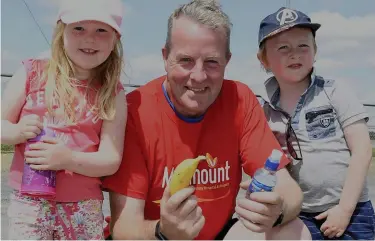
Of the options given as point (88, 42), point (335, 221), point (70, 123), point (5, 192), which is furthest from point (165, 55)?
point (5, 192)

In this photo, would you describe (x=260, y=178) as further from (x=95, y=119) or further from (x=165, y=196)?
(x=95, y=119)

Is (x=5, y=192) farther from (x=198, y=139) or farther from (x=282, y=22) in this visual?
(x=282, y=22)

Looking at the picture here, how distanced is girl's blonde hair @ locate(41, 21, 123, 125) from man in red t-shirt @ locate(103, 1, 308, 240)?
0.17m

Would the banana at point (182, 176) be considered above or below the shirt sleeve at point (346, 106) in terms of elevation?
below

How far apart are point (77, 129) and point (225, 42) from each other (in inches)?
31.8

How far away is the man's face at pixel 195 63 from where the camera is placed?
247 centimetres

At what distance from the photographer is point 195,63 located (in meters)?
2.49

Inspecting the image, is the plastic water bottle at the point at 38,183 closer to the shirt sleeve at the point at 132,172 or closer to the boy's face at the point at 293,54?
the shirt sleeve at the point at 132,172

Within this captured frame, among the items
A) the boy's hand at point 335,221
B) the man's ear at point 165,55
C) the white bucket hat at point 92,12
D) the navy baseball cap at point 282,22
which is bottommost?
the boy's hand at point 335,221

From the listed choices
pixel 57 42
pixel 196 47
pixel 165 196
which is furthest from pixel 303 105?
pixel 57 42

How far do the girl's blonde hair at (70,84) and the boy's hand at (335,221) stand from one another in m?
1.30

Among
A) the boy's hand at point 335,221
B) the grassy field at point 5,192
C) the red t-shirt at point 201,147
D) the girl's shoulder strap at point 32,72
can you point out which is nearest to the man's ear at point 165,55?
the red t-shirt at point 201,147

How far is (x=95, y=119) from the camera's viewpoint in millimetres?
2457

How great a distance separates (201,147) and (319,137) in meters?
0.71
